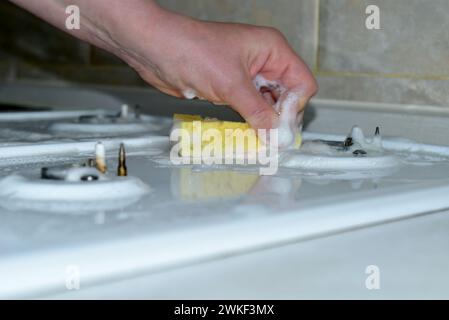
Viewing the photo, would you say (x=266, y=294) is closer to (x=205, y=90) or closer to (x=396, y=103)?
(x=205, y=90)

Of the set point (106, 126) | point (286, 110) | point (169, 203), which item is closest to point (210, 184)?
point (169, 203)

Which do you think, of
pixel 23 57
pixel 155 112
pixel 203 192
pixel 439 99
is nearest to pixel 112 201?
pixel 203 192

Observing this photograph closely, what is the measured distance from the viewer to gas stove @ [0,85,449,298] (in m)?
0.39

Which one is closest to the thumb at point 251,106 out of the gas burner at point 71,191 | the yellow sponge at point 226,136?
the yellow sponge at point 226,136

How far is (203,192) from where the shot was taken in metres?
0.56

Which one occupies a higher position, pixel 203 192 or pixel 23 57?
pixel 23 57

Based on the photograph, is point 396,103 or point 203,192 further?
point 396,103

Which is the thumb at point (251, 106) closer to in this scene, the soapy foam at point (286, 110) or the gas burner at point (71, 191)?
the soapy foam at point (286, 110)

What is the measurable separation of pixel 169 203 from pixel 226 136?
233 mm

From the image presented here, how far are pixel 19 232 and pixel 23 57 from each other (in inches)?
56.6

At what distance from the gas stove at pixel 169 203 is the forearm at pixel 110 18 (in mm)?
111
